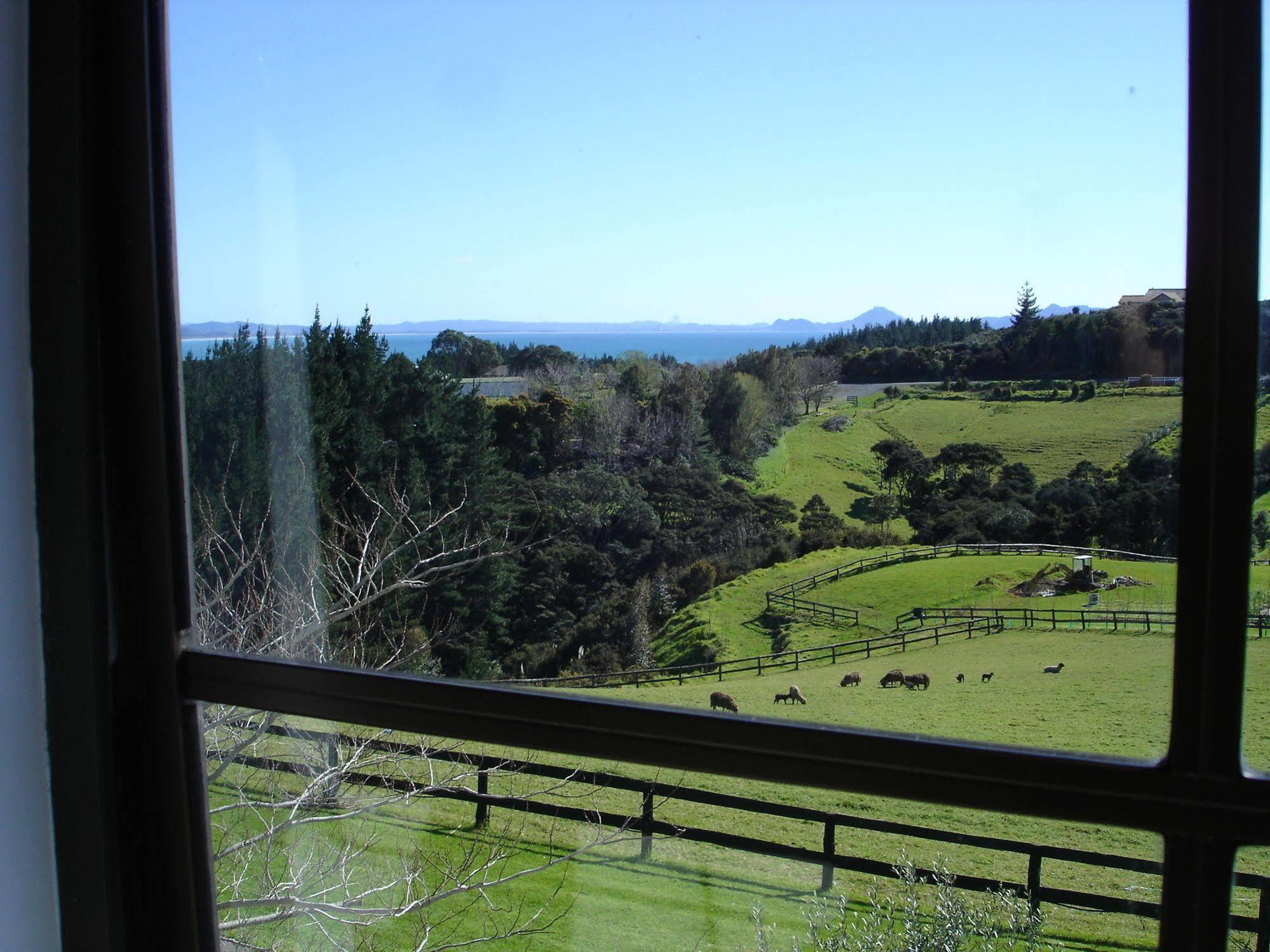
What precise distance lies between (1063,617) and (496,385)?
1.35m

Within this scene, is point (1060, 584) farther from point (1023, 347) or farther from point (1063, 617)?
point (1023, 347)

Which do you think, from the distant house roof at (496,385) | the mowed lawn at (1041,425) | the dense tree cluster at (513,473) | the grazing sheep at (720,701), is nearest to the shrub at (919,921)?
the grazing sheep at (720,701)

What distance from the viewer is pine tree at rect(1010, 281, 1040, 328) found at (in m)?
1.70

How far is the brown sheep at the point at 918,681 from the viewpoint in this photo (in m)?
1.83

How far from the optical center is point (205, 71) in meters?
2.29

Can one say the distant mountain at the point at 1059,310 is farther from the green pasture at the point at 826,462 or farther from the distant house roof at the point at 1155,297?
the green pasture at the point at 826,462

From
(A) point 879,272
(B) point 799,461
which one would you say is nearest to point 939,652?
(B) point 799,461

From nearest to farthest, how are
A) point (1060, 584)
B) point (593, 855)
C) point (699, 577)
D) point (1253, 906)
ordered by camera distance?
point (1253, 906)
point (1060, 584)
point (699, 577)
point (593, 855)

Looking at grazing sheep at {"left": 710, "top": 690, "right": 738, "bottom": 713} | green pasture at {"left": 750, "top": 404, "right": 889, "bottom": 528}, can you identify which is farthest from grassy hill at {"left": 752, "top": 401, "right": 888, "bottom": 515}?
grazing sheep at {"left": 710, "top": 690, "right": 738, "bottom": 713}

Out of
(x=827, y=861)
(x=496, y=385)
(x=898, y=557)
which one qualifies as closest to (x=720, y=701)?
(x=827, y=861)

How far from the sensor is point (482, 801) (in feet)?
7.97

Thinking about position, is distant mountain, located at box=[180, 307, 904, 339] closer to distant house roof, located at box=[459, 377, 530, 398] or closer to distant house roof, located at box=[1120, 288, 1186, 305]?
distant house roof, located at box=[459, 377, 530, 398]

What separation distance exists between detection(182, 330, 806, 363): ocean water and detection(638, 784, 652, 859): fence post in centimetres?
103

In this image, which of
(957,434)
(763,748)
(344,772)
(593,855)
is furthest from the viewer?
(344,772)
